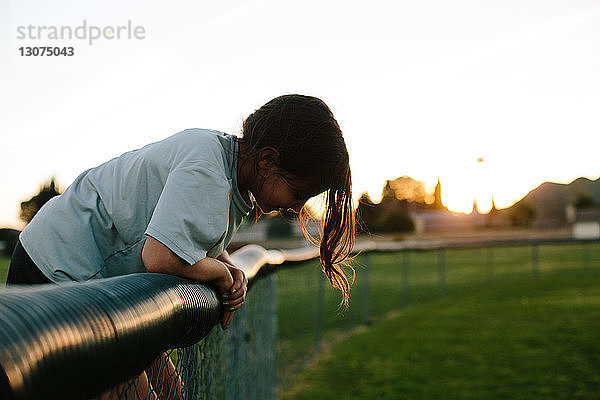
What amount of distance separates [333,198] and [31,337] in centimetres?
172

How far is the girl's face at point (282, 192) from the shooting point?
209cm

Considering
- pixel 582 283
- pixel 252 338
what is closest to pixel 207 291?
pixel 252 338

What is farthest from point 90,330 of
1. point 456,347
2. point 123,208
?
point 456,347

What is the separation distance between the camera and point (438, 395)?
5.56 meters

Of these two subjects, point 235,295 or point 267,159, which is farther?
point 267,159

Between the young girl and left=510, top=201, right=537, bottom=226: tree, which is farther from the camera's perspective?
left=510, top=201, right=537, bottom=226: tree

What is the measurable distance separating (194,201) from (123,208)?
0.35 m

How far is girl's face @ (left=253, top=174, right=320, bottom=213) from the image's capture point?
2.09 m

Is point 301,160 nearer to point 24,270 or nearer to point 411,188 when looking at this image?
point 24,270

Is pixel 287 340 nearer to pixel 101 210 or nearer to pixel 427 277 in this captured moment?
pixel 101 210

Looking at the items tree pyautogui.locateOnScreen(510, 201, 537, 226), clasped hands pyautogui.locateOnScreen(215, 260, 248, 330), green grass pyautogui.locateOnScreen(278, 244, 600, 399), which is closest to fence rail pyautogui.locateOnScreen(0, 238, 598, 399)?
clasped hands pyautogui.locateOnScreen(215, 260, 248, 330)

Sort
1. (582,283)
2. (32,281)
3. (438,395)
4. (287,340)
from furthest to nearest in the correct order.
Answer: (582,283), (287,340), (438,395), (32,281)

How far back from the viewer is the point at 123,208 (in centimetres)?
189

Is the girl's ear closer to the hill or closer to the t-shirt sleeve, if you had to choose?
the t-shirt sleeve
